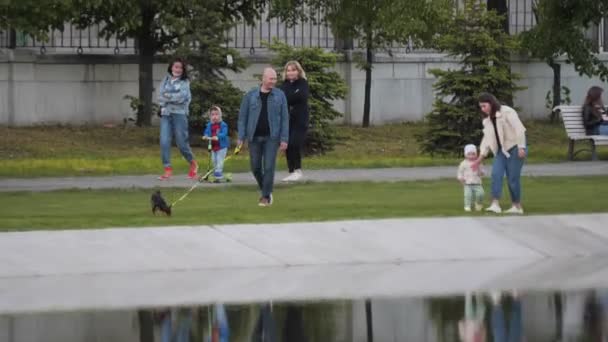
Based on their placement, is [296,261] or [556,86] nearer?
[296,261]

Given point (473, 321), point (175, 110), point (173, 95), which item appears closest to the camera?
point (473, 321)

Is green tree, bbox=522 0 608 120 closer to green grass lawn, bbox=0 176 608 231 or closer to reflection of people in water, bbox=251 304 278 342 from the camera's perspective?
green grass lawn, bbox=0 176 608 231

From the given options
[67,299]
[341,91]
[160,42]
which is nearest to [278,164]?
[341,91]

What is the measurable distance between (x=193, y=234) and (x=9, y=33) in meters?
15.8

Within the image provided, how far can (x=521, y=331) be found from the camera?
39.4 feet

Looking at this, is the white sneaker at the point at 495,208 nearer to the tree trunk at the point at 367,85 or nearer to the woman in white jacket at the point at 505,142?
the woman in white jacket at the point at 505,142

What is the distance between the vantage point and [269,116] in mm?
19953

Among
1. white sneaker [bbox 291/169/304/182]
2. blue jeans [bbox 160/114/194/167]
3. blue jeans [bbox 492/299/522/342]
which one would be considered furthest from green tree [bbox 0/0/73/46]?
blue jeans [bbox 492/299/522/342]

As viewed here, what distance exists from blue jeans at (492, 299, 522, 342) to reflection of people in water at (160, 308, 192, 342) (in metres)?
2.10

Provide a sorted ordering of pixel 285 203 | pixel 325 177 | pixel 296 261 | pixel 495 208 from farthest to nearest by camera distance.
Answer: pixel 325 177, pixel 285 203, pixel 495 208, pixel 296 261

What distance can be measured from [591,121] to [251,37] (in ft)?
28.2

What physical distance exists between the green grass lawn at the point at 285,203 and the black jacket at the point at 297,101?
87cm

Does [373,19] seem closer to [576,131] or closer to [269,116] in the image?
[576,131]

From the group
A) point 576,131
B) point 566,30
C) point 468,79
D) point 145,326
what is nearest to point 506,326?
point 145,326
